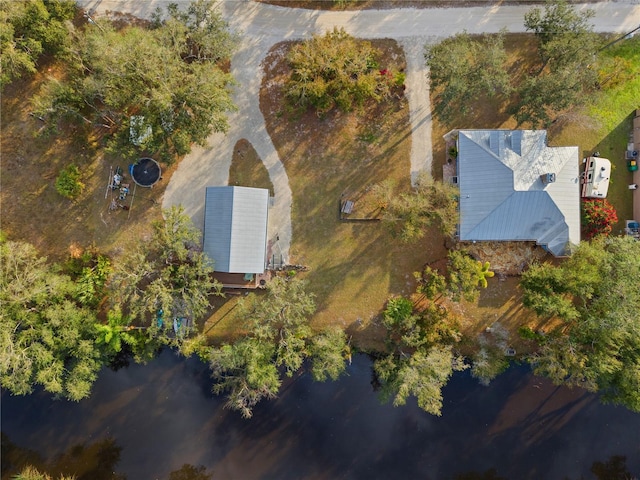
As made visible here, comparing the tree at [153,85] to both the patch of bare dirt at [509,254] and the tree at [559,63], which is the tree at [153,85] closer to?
the tree at [559,63]

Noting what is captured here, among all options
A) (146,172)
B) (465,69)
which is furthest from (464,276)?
(146,172)

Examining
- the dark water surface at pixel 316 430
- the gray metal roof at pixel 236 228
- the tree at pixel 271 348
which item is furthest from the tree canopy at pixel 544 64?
the dark water surface at pixel 316 430

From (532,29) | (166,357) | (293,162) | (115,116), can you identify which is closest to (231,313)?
(166,357)

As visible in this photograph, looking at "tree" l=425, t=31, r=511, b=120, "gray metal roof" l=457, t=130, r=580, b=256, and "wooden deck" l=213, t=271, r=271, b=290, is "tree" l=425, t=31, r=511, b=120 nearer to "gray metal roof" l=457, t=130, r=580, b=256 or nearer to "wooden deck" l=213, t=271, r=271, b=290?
"gray metal roof" l=457, t=130, r=580, b=256

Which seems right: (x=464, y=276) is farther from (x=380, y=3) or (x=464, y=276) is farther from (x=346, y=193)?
(x=380, y=3)

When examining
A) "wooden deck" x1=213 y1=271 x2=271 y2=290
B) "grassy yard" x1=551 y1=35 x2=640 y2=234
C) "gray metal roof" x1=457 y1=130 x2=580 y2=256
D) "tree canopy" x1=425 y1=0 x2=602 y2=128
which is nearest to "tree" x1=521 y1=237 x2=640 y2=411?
"gray metal roof" x1=457 y1=130 x2=580 y2=256
